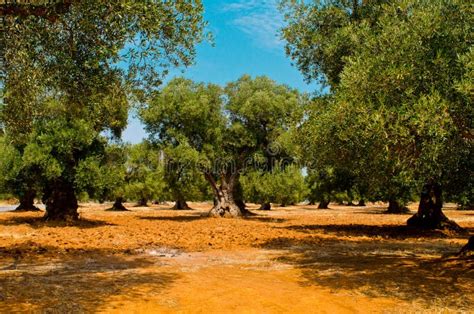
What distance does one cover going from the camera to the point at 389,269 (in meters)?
14.7

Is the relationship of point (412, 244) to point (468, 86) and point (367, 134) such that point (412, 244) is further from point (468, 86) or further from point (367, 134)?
point (468, 86)

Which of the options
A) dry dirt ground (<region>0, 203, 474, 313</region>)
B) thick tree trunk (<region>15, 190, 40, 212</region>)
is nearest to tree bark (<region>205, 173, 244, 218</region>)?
dry dirt ground (<region>0, 203, 474, 313</region>)

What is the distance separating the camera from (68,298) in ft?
34.3

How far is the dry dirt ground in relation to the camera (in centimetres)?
1002

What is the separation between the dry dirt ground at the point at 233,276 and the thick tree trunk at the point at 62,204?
11.0 metres

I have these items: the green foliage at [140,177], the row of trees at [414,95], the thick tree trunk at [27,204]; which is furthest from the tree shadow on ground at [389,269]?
the thick tree trunk at [27,204]

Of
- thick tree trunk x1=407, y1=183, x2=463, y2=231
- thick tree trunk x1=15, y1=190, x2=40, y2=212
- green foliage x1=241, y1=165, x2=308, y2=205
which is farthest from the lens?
thick tree trunk x1=15, y1=190, x2=40, y2=212

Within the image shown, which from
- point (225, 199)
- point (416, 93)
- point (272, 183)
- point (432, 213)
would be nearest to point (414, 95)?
point (416, 93)

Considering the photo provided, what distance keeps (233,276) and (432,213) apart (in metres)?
21.1

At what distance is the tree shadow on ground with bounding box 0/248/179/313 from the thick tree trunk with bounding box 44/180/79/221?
1740 centimetres

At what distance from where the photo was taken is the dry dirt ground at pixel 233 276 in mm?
10016

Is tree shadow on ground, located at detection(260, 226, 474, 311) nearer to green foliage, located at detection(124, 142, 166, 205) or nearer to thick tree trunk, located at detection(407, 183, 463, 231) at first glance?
thick tree trunk, located at detection(407, 183, 463, 231)

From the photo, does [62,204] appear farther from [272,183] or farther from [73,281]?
[272,183]

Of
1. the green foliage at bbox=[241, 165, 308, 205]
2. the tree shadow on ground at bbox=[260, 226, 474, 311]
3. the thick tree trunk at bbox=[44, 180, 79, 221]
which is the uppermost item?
the green foliage at bbox=[241, 165, 308, 205]
